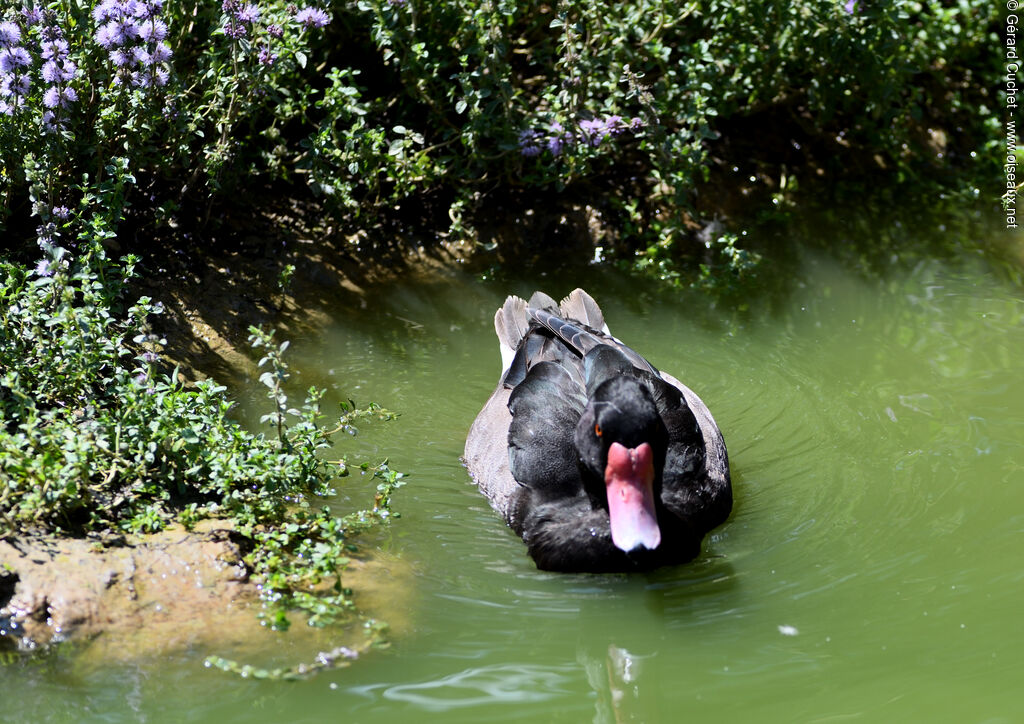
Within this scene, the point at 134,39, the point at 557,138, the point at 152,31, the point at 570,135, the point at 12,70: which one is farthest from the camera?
the point at 570,135

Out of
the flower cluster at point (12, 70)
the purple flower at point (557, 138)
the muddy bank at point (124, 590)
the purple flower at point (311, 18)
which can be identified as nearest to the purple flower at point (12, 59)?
the flower cluster at point (12, 70)

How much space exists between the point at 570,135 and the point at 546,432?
330 centimetres

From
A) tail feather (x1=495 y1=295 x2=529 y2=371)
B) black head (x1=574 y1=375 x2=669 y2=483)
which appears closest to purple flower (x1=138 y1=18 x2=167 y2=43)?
tail feather (x1=495 y1=295 x2=529 y2=371)

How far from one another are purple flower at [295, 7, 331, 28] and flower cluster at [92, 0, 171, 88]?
2.76 ft

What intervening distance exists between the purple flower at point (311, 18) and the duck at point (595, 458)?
2.41 metres

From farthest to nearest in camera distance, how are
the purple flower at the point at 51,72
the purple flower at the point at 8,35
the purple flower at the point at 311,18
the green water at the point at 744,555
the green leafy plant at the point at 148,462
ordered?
the purple flower at the point at 311,18
the purple flower at the point at 51,72
the purple flower at the point at 8,35
the green leafy plant at the point at 148,462
the green water at the point at 744,555

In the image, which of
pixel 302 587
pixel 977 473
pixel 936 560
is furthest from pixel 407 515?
pixel 977 473

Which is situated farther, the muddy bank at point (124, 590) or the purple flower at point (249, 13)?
the purple flower at point (249, 13)

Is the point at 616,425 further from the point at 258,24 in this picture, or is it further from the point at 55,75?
the point at 258,24

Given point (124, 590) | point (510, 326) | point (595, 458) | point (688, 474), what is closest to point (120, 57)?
point (510, 326)

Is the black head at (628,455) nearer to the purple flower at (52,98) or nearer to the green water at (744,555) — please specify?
the green water at (744,555)

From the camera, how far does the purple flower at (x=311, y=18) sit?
24.0ft

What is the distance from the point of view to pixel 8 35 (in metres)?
6.24

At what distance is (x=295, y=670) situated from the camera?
473 centimetres
